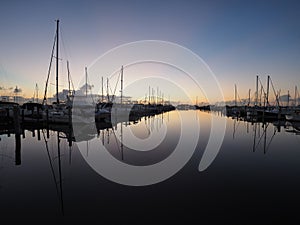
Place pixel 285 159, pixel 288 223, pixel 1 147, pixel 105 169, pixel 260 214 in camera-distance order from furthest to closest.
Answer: pixel 1 147 → pixel 285 159 → pixel 105 169 → pixel 260 214 → pixel 288 223

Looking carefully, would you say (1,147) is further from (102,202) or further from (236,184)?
(236,184)

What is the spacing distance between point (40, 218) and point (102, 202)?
1695mm

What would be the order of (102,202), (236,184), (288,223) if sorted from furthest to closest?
(236,184)
(102,202)
(288,223)

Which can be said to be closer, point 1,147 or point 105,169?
point 105,169

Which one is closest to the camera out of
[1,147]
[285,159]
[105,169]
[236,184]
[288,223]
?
[288,223]

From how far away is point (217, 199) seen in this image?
6.55 metres

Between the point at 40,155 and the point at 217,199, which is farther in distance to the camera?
the point at 40,155

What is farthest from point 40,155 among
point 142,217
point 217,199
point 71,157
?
point 217,199

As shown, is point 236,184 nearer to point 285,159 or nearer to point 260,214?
point 260,214

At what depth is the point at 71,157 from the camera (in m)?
11.9

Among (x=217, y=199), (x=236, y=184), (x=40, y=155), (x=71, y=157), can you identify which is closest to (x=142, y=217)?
(x=217, y=199)

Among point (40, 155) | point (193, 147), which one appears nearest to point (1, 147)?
point (40, 155)

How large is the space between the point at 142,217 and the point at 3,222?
11.5ft

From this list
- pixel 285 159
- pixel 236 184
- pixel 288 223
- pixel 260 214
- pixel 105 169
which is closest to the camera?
pixel 288 223
